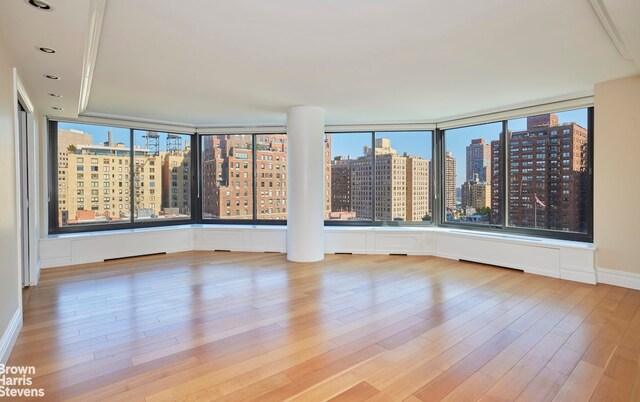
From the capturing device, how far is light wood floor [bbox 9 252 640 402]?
2.15m

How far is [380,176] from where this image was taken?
686 centimetres

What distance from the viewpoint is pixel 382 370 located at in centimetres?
234

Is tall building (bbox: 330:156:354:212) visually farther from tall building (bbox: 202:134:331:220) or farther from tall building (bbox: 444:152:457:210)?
tall building (bbox: 444:152:457:210)

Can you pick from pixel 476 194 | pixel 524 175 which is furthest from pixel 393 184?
pixel 524 175

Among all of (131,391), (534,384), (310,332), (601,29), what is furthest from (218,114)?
(534,384)

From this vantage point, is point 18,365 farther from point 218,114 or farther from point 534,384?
point 218,114

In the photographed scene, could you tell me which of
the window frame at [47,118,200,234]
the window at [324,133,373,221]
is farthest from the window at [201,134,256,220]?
the window at [324,133,373,221]

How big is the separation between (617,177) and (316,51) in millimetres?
4134

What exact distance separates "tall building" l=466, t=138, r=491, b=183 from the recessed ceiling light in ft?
20.2

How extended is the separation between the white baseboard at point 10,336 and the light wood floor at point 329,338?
8 centimetres

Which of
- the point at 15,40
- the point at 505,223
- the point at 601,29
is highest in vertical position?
the point at 601,29

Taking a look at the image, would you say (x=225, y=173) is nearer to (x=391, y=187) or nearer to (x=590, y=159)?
(x=391, y=187)

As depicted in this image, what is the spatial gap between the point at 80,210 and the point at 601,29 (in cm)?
753

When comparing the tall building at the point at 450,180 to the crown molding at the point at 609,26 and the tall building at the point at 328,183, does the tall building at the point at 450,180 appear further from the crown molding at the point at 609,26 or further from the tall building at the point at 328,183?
the crown molding at the point at 609,26
